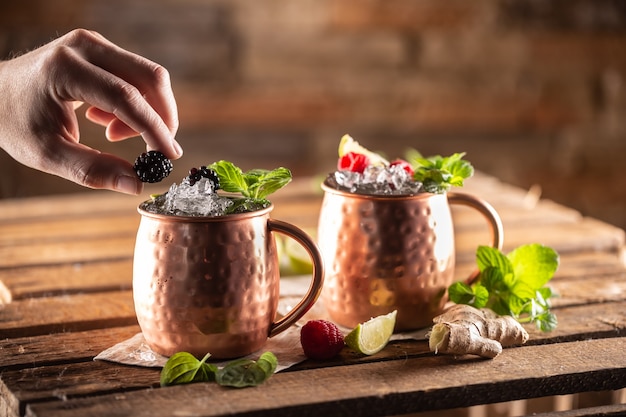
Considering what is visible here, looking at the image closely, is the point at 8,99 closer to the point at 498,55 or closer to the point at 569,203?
the point at 498,55

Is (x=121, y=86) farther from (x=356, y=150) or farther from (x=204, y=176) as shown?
(x=356, y=150)

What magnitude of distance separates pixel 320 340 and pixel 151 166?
0.98 feet

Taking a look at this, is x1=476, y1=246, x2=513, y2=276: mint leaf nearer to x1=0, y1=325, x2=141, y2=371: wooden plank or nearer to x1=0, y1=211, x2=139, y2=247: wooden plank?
x1=0, y1=325, x2=141, y2=371: wooden plank

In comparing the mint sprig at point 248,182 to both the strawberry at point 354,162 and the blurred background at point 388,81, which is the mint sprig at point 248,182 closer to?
the strawberry at point 354,162

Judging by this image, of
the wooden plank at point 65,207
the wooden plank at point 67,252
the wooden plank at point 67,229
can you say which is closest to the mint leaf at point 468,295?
the wooden plank at point 67,252

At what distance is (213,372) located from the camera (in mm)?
956

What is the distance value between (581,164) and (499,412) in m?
2.31

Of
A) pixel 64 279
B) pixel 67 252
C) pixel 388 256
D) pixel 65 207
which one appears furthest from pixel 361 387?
pixel 65 207

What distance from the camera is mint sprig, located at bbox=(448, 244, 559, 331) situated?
113cm

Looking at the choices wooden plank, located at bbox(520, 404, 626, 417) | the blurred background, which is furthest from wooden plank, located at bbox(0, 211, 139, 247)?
the blurred background

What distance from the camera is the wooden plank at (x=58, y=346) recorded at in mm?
1027

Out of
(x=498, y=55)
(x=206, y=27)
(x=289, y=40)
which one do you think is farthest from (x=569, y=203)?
(x=206, y=27)

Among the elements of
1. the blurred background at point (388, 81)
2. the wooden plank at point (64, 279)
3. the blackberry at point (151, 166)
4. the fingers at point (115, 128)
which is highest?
the blurred background at point (388, 81)

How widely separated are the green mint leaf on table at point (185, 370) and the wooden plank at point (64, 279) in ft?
1.45
